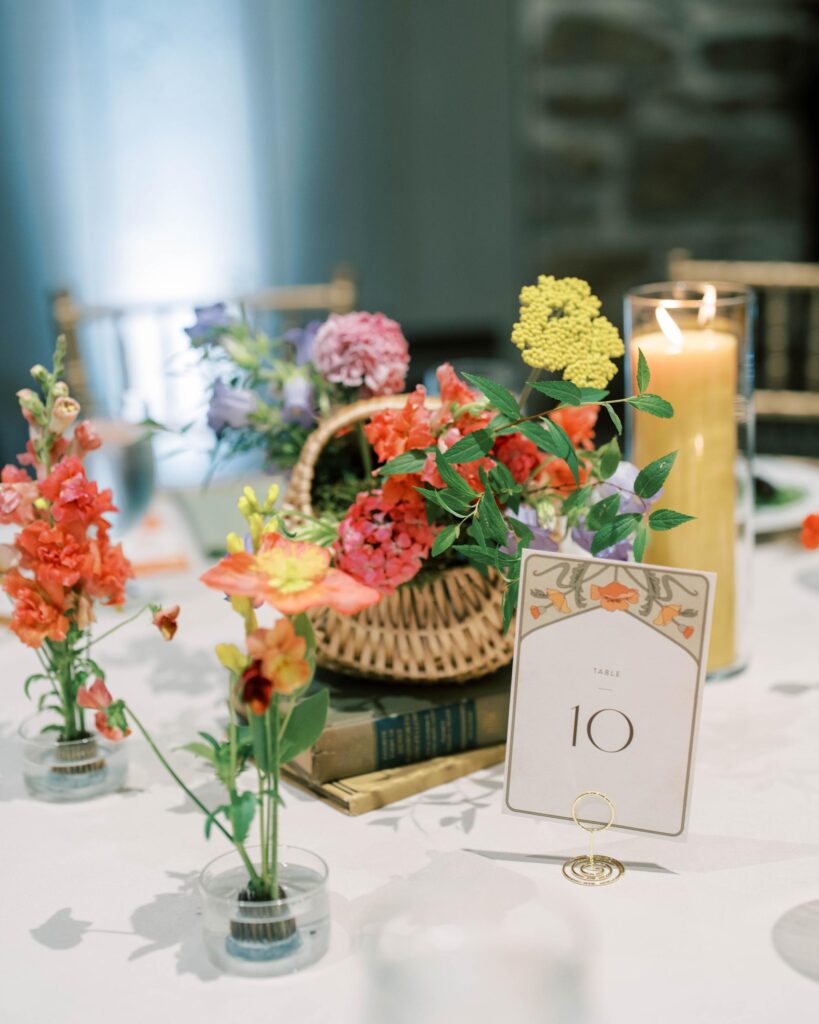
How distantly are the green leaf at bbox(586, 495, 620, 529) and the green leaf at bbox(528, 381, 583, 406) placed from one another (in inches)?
3.3

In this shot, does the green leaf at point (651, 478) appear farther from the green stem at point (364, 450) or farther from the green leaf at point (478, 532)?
the green stem at point (364, 450)

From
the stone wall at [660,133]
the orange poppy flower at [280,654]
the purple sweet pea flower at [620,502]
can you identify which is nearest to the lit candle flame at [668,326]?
the purple sweet pea flower at [620,502]

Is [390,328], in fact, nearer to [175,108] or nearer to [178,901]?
[178,901]

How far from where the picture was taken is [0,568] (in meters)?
0.84

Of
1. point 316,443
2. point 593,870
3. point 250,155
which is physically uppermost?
point 250,155

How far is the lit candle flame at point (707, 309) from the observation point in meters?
1.03

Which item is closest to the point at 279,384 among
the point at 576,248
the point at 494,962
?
the point at 494,962

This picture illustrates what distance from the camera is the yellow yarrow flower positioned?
76 cm

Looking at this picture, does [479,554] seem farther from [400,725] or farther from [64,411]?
[64,411]

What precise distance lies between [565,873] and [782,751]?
256mm

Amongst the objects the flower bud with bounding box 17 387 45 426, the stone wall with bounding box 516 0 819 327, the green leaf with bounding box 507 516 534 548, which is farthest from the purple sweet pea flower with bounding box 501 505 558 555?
the stone wall with bounding box 516 0 819 327

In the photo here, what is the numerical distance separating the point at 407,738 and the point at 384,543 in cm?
16

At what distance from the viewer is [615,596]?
0.75m

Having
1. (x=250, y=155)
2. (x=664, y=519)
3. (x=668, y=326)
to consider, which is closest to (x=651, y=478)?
(x=664, y=519)
